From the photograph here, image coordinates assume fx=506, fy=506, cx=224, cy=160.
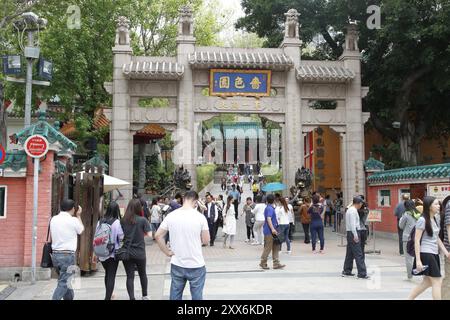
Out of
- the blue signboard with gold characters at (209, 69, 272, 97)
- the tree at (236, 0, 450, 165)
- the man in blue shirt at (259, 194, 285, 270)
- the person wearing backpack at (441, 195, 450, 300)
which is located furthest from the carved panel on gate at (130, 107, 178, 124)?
the person wearing backpack at (441, 195, 450, 300)

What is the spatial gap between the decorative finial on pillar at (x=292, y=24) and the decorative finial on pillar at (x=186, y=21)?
4040 mm

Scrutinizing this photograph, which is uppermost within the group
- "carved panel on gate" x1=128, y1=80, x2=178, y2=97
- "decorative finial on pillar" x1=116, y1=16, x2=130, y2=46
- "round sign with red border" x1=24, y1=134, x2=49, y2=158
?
"decorative finial on pillar" x1=116, y1=16, x2=130, y2=46

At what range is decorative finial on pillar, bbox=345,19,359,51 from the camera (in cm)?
2155

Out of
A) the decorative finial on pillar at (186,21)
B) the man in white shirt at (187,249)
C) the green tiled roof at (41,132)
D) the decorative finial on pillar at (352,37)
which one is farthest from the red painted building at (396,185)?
the man in white shirt at (187,249)

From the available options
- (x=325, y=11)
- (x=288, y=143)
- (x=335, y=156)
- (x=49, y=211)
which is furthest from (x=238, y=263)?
(x=335, y=156)

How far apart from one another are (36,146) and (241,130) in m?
30.0

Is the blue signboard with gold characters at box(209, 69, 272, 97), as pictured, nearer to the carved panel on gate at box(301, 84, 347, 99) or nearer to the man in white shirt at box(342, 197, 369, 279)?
the carved panel on gate at box(301, 84, 347, 99)

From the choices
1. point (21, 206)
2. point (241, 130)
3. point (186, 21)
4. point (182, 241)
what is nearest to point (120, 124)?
point (186, 21)

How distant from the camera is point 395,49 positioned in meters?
20.9

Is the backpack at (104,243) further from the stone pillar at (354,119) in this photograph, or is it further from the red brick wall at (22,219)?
the stone pillar at (354,119)

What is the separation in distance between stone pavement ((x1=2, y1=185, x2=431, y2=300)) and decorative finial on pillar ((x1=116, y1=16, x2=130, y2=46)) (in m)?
10.6

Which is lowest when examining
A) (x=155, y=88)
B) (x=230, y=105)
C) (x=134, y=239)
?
(x=134, y=239)

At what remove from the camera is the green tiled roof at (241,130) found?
37562 mm

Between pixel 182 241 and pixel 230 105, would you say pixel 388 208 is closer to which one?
pixel 230 105
